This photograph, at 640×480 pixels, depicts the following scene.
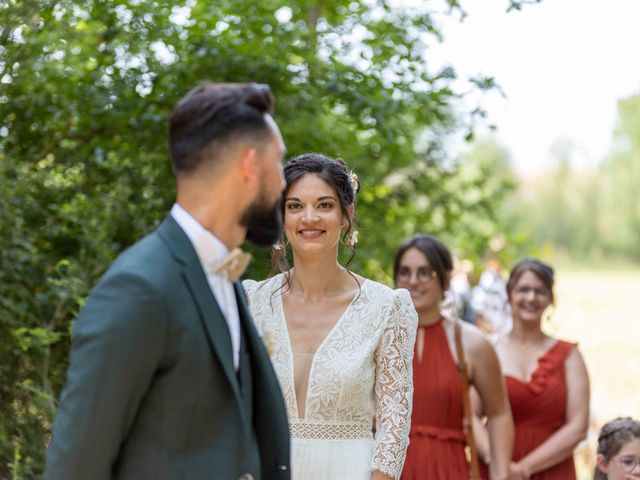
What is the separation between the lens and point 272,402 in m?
2.82

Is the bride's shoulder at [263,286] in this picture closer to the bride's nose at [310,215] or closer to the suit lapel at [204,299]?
the bride's nose at [310,215]

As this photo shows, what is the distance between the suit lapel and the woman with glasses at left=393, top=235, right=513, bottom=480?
3.06 meters

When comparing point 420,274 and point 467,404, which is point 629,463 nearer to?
point 467,404

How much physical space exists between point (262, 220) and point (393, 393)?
1625 mm

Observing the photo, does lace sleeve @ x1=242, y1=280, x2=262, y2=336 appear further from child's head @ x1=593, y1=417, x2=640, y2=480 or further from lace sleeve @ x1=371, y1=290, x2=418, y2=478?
child's head @ x1=593, y1=417, x2=640, y2=480

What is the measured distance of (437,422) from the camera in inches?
227

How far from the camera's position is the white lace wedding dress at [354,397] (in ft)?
13.5

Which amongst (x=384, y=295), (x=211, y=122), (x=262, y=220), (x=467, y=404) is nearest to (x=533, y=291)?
(x=467, y=404)

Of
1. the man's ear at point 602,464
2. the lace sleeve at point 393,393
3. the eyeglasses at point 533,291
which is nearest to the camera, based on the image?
the lace sleeve at point 393,393

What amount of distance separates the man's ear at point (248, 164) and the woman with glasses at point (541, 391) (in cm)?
396

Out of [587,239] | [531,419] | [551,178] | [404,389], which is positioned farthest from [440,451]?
[551,178]

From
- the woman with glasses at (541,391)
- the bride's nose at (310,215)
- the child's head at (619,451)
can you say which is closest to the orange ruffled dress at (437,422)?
the woman with glasses at (541,391)

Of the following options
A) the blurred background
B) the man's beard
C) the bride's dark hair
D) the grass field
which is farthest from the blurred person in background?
the man's beard

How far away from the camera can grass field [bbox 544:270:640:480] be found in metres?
17.9
